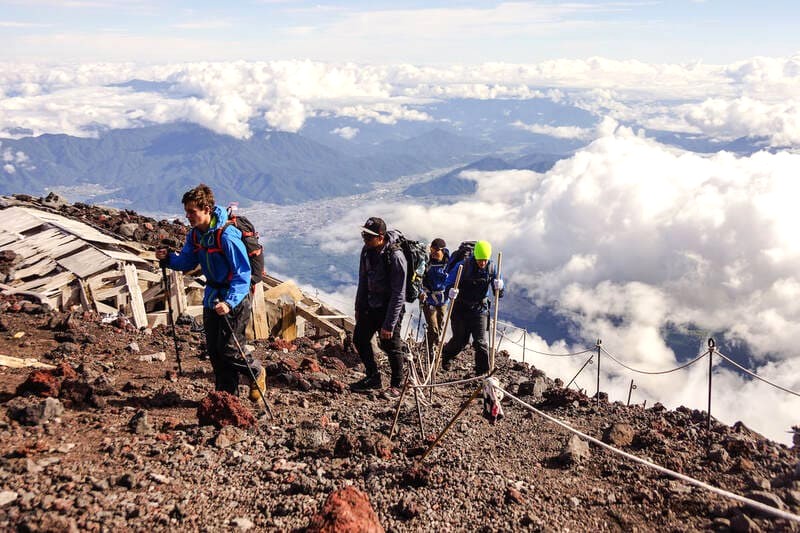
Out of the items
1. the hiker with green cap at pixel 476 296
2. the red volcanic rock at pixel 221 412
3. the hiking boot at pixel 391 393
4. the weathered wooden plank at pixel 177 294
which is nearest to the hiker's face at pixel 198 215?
the red volcanic rock at pixel 221 412

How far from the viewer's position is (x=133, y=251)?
14.1 meters

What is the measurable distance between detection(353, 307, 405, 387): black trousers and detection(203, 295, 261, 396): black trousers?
1744 millimetres

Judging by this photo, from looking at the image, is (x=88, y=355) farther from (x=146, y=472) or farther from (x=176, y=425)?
(x=146, y=472)

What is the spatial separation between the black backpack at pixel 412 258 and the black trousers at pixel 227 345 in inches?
82.4

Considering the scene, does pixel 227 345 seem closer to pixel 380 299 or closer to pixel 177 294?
pixel 380 299

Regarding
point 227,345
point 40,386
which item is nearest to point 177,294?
point 40,386

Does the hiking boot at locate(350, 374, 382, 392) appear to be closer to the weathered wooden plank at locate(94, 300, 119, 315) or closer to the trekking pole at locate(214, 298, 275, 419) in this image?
the trekking pole at locate(214, 298, 275, 419)

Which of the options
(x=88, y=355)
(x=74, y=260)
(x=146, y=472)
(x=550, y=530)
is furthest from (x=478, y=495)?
(x=74, y=260)

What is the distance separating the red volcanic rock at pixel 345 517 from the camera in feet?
12.5

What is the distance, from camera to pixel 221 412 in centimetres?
592

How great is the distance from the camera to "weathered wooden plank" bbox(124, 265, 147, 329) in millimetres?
10766

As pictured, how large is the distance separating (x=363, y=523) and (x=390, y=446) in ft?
6.26

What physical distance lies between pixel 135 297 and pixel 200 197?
21.1 ft

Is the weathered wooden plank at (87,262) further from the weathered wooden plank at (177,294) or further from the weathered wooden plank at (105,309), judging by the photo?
the weathered wooden plank at (177,294)
